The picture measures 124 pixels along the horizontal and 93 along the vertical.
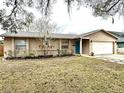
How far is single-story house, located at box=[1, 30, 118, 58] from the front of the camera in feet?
63.6

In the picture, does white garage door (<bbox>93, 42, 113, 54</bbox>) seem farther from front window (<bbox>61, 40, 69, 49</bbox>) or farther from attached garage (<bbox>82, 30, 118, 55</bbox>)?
front window (<bbox>61, 40, 69, 49</bbox>)

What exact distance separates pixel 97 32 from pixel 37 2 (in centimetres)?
1957

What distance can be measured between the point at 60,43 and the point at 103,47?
23.8 feet

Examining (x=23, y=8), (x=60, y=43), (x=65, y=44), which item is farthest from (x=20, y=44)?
(x=23, y=8)

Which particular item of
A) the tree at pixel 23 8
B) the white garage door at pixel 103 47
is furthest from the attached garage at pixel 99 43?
the tree at pixel 23 8

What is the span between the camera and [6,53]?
19109 mm

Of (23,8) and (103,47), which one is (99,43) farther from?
(23,8)

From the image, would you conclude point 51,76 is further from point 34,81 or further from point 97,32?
point 97,32

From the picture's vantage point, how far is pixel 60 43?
2247 cm

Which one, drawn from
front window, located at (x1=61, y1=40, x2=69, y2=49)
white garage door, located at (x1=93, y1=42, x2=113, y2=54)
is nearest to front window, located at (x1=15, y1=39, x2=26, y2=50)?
front window, located at (x1=61, y1=40, x2=69, y2=49)

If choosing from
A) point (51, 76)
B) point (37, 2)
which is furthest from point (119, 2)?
point (51, 76)

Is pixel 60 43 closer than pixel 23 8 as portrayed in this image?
No

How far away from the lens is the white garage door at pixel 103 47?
24.3m

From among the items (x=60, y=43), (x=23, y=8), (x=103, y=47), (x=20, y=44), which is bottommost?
(x=103, y=47)
